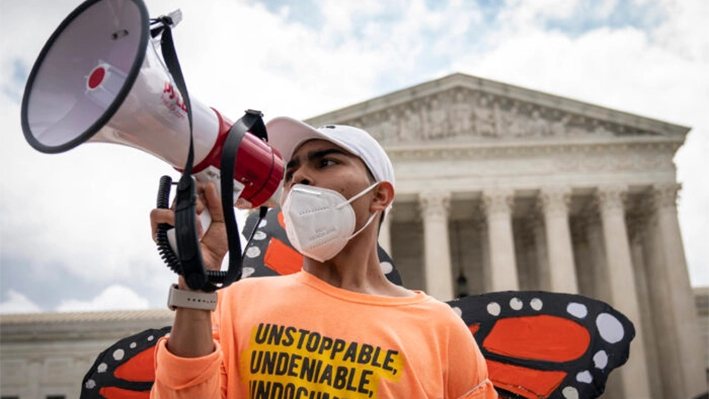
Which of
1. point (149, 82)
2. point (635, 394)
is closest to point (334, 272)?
point (149, 82)

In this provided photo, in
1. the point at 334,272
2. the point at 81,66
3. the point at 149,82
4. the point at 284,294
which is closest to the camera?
the point at 149,82

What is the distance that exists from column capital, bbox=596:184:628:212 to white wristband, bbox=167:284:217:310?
30827mm

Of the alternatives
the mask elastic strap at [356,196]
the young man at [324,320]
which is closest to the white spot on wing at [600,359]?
the young man at [324,320]

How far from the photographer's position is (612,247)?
29.9 metres

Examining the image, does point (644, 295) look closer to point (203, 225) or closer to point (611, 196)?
point (611, 196)

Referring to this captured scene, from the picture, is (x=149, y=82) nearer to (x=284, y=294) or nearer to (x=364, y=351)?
(x=284, y=294)

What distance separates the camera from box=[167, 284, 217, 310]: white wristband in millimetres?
2188

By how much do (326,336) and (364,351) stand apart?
0.53 feet

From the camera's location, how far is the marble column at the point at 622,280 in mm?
27922

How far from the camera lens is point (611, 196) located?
30656mm

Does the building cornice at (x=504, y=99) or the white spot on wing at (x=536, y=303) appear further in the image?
the building cornice at (x=504, y=99)

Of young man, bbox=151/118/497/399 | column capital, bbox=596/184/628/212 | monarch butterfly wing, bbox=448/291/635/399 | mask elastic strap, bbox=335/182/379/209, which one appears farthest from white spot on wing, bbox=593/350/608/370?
column capital, bbox=596/184/628/212

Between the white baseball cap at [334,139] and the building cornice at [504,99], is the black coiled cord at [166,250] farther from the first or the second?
the building cornice at [504,99]

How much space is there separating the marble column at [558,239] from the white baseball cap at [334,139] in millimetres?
27114
